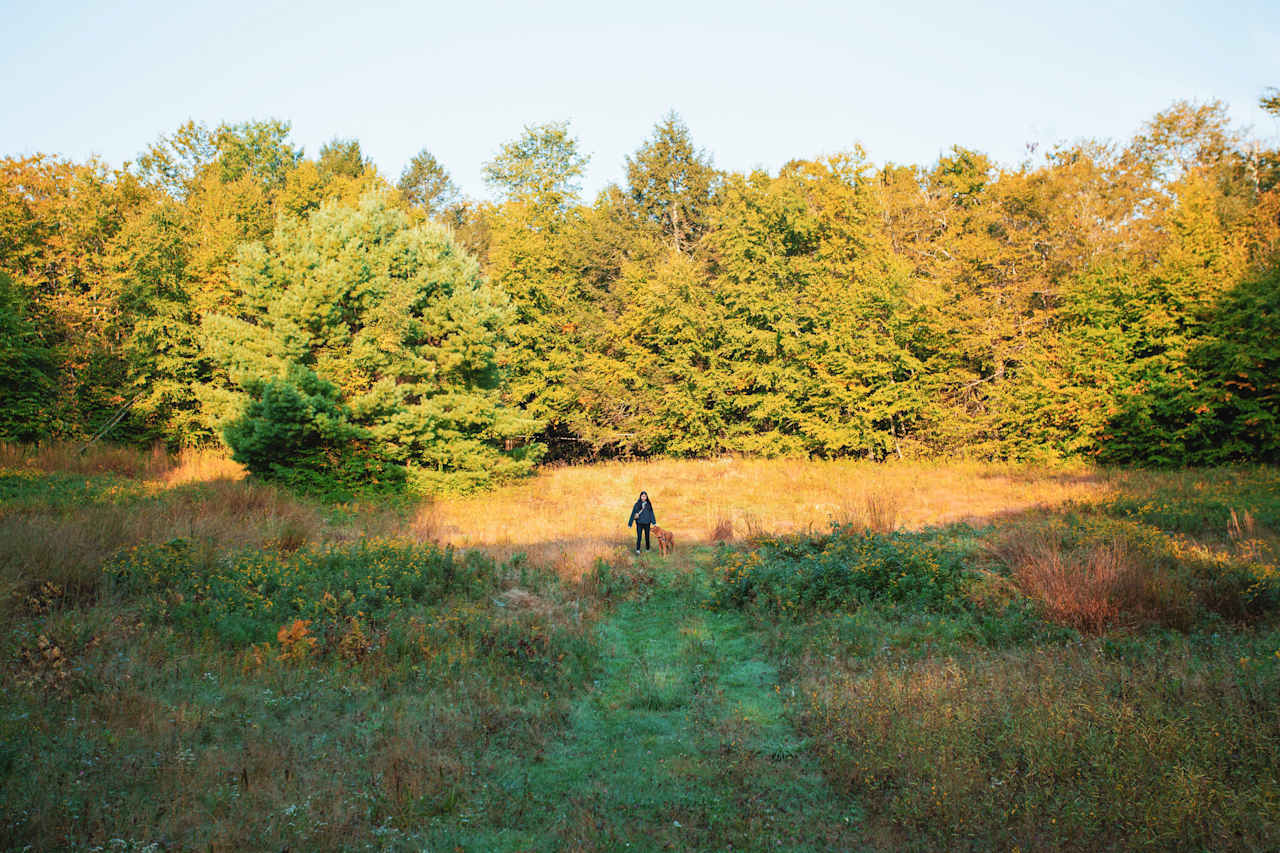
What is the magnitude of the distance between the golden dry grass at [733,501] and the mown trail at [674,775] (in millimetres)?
4893

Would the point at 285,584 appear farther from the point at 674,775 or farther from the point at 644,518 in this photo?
the point at 644,518

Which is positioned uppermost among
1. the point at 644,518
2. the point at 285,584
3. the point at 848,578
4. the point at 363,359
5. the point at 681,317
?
the point at 681,317

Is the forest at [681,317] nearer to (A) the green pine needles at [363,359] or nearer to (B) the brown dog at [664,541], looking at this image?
(A) the green pine needles at [363,359]

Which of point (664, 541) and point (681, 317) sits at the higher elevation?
point (681, 317)

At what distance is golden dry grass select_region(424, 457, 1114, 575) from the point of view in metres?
15.4

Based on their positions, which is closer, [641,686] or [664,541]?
[641,686]

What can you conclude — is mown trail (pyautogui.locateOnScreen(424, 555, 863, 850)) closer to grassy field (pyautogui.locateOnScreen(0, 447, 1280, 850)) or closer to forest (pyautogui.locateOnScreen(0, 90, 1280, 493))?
grassy field (pyautogui.locateOnScreen(0, 447, 1280, 850))

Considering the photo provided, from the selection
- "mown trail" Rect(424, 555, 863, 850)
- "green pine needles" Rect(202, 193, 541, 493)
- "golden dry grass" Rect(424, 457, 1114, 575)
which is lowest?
"mown trail" Rect(424, 555, 863, 850)

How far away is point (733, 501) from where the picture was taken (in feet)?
67.1

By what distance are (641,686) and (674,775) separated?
1909 mm

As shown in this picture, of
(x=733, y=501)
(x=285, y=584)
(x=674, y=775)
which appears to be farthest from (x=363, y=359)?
(x=674, y=775)

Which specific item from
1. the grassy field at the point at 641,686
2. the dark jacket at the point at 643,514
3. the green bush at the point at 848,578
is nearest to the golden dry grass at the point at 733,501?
the dark jacket at the point at 643,514

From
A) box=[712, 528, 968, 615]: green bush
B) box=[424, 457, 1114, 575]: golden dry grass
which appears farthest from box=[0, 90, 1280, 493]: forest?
box=[712, 528, 968, 615]: green bush

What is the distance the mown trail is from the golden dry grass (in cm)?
489
